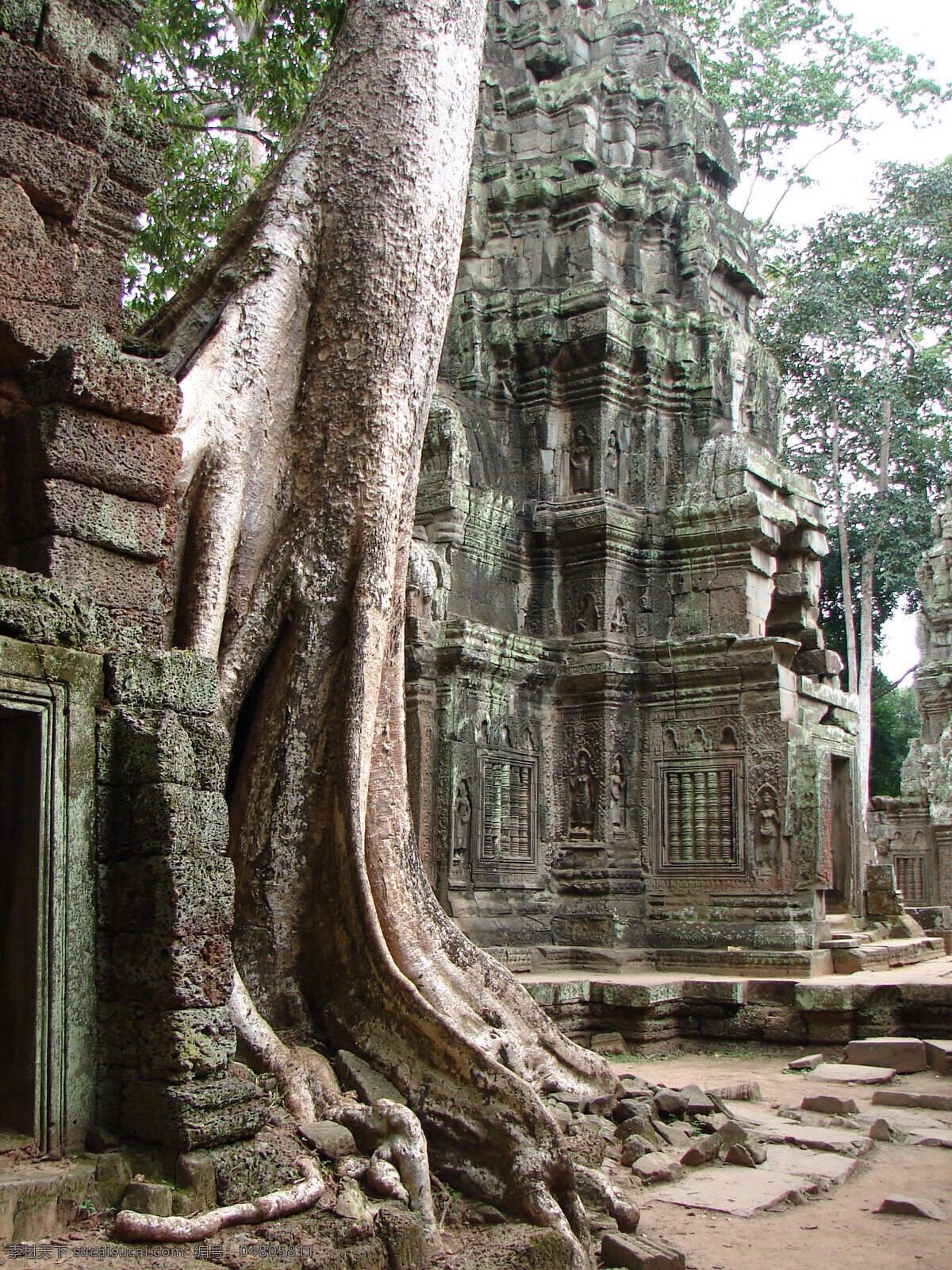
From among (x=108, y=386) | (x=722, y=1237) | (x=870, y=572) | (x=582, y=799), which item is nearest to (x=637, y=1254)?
(x=722, y=1237)

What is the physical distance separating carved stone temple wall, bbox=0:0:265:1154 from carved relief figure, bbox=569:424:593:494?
6456 mm

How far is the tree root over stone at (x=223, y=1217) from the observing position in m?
2.66

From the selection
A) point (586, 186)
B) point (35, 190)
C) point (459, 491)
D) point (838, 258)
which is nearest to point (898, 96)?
point (838, 258)

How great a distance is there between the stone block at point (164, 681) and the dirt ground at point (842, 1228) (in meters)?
2.16

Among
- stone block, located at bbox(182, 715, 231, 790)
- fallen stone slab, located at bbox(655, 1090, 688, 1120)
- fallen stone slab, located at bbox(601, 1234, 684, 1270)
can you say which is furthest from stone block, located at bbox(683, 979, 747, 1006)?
stone block, located at bbox(182, 715, 231, 790)

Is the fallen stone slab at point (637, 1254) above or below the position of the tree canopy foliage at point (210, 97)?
below

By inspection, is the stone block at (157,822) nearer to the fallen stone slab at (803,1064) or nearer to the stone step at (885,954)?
the fallen stone slab at (803,1064)

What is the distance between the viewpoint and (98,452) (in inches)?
131

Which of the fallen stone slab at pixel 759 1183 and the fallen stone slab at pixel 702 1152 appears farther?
the fallen stone slab at pixel 702 1152

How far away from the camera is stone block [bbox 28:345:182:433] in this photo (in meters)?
3.24

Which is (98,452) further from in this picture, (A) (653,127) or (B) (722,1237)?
(A) (653,127)

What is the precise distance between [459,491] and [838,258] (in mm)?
17170

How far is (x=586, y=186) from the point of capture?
10195 mm

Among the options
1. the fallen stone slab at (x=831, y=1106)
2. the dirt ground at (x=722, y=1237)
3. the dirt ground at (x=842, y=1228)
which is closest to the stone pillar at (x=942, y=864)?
the dirt ground at (x=722, y=1237)
